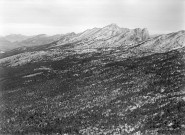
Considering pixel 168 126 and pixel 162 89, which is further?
pixel 162 89

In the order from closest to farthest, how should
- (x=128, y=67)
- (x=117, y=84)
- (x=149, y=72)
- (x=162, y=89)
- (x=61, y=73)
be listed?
(x=162, y=89), (x=117, y=84), (x=149, y=72), (x=128, y=67), (x=61, y=73)

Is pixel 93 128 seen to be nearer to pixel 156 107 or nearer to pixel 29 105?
pixel 156 107

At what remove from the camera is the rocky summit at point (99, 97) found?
7331 cm

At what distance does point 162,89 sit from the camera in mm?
100250

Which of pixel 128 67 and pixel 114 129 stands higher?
pixel 128 67

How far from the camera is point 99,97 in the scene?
10369cm

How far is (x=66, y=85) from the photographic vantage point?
129m

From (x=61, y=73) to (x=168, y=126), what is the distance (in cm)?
9688

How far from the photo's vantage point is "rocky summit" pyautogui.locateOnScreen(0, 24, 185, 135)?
73.3 m

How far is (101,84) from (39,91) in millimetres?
26482

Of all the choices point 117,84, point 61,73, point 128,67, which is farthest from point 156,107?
point 61,73

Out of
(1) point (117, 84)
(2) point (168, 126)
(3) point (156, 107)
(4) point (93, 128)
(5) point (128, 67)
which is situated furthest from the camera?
(5) point (128, 67)

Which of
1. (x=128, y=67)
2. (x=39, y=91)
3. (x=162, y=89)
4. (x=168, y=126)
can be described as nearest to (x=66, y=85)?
(x=39, y=91)

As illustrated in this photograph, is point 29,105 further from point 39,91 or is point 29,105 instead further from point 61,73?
point 61,73
